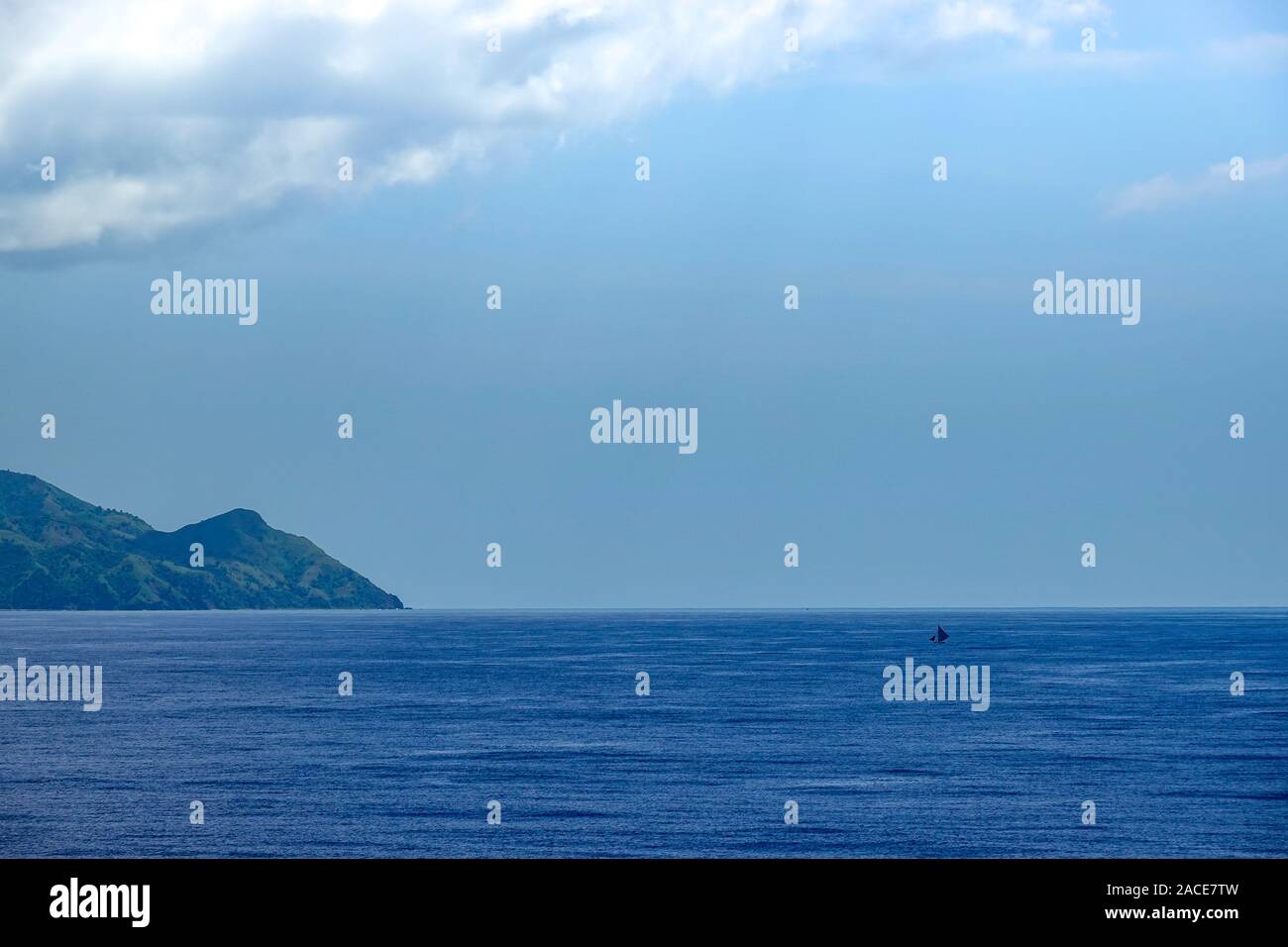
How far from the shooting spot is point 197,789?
2820 inches

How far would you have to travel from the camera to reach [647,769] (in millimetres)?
76438

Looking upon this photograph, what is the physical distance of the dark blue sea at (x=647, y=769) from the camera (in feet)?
192

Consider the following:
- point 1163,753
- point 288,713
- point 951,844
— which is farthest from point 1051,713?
point 288,713

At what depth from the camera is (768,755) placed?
271 feet

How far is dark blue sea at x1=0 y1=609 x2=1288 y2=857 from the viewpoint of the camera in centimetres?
5856
